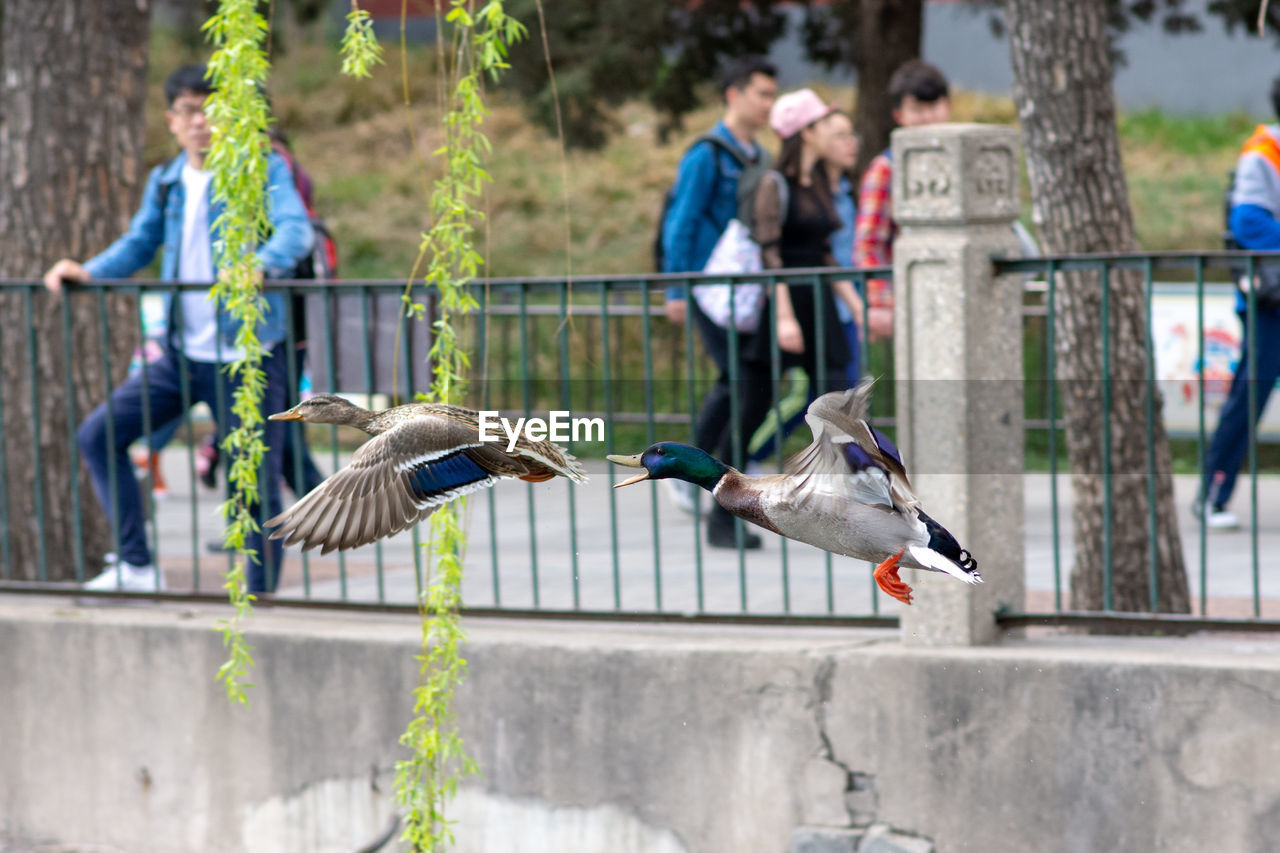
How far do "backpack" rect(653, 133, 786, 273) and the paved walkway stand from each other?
3.77 ft

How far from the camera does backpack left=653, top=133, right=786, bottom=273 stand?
6.67m

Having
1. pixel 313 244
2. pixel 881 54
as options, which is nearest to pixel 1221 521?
pixel 313 244

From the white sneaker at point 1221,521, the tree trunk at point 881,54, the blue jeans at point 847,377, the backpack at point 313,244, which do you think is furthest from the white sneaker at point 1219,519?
the tree trunk at point 881,54

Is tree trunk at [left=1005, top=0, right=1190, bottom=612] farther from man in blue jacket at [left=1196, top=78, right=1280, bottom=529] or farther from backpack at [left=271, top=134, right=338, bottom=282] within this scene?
backpack at [left=271, top=134, right=338, bottom=282]

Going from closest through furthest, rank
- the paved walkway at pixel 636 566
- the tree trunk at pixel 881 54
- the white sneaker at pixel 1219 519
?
the paved walkway at pixel 636 566 < the white sneaker at pixel 1219 519 < the tree trunk at pixel 881 54

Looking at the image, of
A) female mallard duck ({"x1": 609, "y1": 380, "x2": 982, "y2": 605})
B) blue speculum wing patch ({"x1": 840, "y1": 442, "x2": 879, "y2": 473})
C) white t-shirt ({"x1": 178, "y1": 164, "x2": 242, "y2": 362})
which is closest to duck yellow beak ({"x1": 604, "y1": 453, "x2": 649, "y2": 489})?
female mallard duck ({"x1": 609, "y1": 380, "x2": 982, "y2": 605})

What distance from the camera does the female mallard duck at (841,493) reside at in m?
1.00

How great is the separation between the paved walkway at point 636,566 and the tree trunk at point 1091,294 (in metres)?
0.40

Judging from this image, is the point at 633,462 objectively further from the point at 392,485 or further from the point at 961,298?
the point at 961,298

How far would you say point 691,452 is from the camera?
1008 mm

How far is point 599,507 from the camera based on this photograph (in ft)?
26.1

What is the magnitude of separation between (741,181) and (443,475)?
569 cm

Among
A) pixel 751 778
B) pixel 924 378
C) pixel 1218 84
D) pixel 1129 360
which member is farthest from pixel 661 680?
pixel 1218 84

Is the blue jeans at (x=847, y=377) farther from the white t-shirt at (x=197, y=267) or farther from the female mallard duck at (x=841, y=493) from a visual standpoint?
the female mallard duck at (x=841, y=493)
